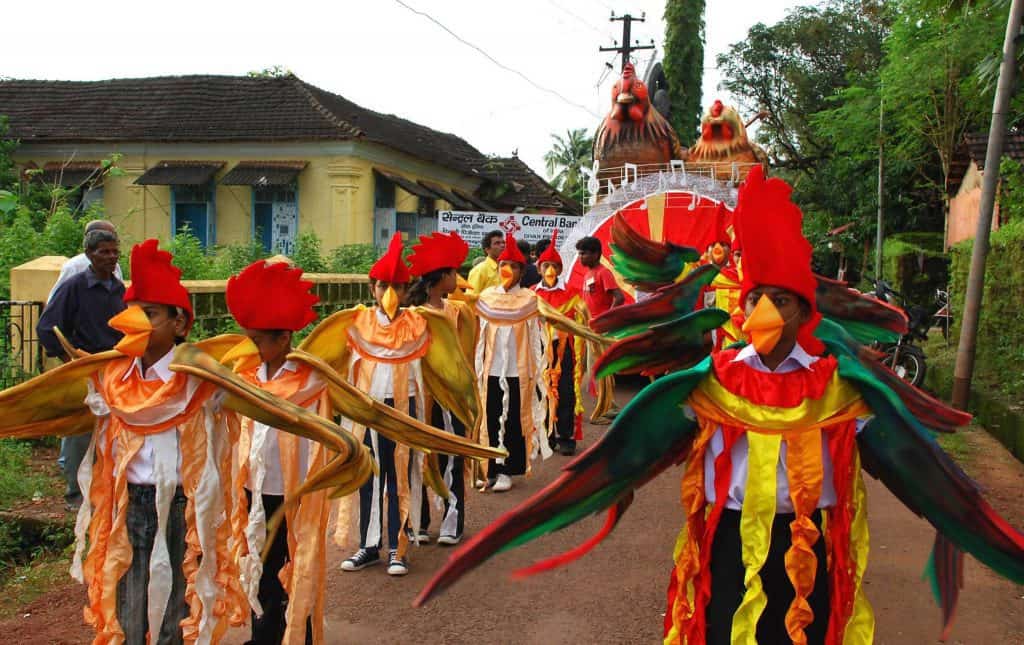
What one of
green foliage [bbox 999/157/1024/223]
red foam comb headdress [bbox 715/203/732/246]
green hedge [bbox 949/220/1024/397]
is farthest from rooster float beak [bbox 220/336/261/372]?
green foliage [bbox 999/157/1024/223]

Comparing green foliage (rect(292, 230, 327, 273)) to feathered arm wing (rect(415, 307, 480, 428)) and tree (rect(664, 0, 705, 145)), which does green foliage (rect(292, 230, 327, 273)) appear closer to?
feathered arm wing (rect(415, 307, 480, 428))

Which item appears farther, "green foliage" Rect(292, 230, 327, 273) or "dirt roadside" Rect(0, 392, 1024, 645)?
"green foliage" Rect(292, 230, 327, 273)

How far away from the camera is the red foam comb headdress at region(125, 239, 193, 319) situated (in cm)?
333

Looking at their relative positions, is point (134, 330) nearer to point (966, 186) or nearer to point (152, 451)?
point (152, 451)

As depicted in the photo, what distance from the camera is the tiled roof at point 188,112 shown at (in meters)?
21.2

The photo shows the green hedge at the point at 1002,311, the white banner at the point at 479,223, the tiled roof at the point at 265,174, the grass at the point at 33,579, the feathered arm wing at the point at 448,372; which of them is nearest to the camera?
the grass at the point at 33,579

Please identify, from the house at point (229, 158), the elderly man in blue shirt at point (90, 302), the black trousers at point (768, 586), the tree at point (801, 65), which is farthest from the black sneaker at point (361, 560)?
the tree at point (801, 65)

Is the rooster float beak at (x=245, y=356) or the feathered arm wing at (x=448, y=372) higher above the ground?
the rooster float beak at (x=245, y=356)

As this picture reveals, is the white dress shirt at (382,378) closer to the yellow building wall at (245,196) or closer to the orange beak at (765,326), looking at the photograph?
the orange beak at (765,326)

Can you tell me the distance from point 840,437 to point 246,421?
2554mm

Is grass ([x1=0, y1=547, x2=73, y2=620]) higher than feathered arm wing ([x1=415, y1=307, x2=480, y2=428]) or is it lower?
lower

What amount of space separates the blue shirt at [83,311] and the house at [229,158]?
1395cm

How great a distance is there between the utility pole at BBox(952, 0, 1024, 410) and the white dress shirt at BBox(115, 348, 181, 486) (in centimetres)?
936

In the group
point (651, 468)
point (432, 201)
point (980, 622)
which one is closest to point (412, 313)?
point (651, 468)
